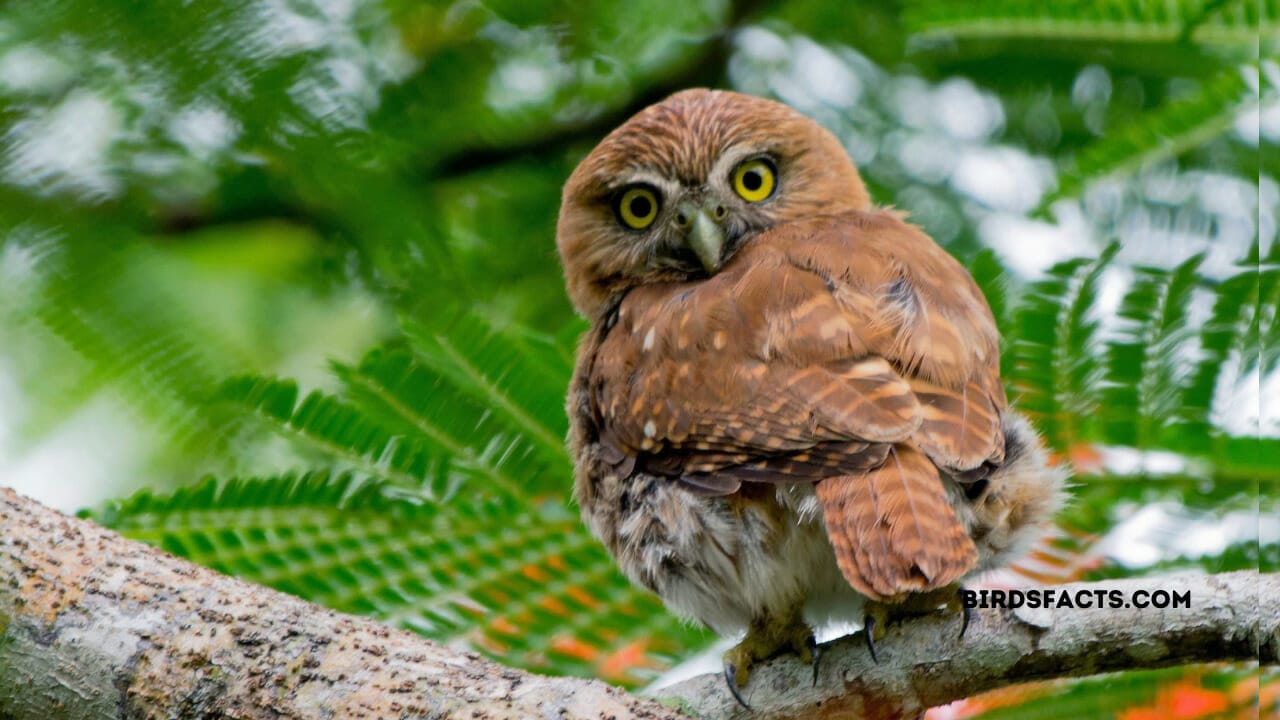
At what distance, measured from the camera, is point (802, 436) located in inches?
94.8

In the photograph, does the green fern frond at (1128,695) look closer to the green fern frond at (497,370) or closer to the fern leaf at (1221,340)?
the fern leaf at (1221,340)

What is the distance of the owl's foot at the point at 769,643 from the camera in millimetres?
2600

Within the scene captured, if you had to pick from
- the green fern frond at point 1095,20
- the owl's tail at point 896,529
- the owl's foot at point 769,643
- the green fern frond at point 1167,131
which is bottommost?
the owl's foot at point 769,643

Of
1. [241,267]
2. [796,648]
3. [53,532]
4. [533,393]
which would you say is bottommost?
[241,267]

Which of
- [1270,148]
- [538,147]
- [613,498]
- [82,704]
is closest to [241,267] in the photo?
[538,147]

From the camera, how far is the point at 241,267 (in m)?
4.88

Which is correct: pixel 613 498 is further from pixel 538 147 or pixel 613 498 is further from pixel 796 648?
pixel 538 147

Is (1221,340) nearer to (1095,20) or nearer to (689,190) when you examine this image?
(1095,20)

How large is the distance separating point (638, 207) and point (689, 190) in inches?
7.6

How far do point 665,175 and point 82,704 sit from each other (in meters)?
1.92

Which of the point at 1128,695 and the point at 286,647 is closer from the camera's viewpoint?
the point at 286,647

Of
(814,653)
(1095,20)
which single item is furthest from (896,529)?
(1095,20)

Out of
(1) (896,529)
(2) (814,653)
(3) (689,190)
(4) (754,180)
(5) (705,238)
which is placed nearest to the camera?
Result: (1) (896,529)

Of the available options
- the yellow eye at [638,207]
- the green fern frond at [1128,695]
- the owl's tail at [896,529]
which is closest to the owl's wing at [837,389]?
the owl's tail at [896,529]
